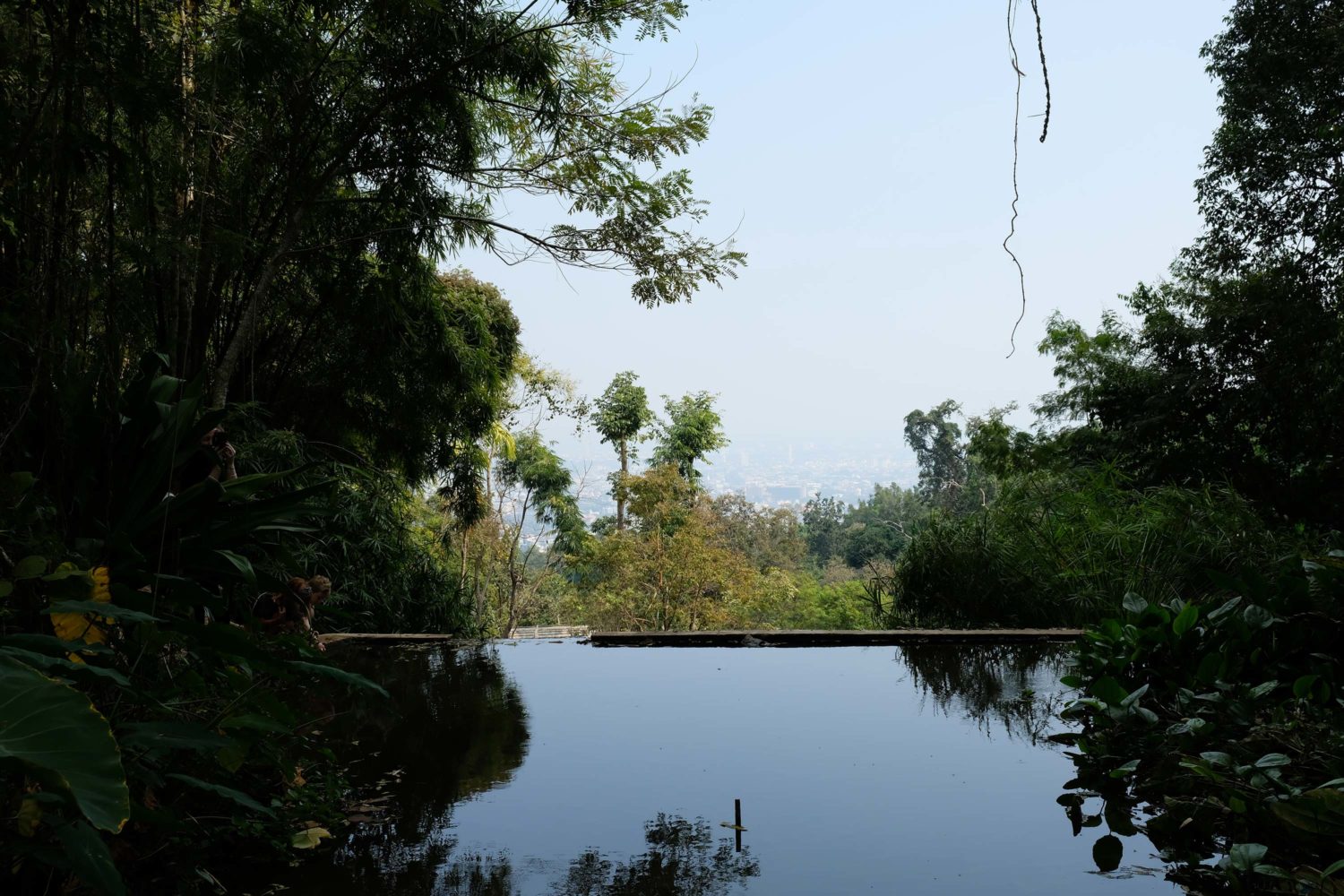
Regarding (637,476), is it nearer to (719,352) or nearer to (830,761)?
(830,761)

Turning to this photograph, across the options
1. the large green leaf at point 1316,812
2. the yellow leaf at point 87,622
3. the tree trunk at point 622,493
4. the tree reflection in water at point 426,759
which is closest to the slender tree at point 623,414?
the tree trunk at point 622,493

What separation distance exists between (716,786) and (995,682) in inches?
79.5

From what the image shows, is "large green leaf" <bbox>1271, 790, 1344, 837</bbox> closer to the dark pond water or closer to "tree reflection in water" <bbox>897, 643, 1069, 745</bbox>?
the dark pond water

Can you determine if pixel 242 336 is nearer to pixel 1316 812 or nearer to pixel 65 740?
pixel 65 740

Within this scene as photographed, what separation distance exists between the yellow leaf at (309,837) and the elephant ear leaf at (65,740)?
1.06 m

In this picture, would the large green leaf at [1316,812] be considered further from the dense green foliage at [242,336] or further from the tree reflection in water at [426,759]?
the dense green foliage at [242,336]

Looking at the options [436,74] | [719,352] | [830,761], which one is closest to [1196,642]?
[830,761]

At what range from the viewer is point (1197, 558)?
5.96 meters

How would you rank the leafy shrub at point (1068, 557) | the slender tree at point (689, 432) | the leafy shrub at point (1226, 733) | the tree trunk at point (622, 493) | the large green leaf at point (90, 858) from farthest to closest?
the slender tree at point (689, 432), the tree trunk at point (622, 493), the leafy shrub at point (1068, 557), the leafy shrub at point (1226, 733), the large green leaf at point (90, 858)

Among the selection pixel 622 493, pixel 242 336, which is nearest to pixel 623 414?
pixel 622 493

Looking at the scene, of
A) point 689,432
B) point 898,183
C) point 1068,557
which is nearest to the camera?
point 1068,557

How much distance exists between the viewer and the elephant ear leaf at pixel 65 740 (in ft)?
4.00

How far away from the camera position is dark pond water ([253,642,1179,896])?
6.81ft

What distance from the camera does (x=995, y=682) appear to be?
4309mm
